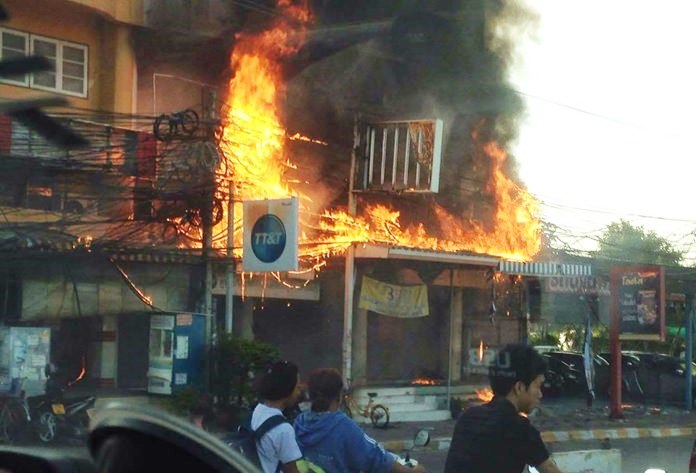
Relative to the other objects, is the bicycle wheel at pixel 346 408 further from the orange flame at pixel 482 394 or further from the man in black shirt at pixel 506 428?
the man in black shirt at pixel 506 428

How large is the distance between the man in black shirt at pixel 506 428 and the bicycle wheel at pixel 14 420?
377 inches

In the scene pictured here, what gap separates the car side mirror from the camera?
1290mm

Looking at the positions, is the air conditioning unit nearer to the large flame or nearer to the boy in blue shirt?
the large flame

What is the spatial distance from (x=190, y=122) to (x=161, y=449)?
13073 mm

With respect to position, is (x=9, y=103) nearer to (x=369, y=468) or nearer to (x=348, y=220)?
(x=369, y=468)

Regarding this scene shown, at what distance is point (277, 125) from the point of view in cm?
1739

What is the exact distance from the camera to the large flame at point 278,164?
51.2ft

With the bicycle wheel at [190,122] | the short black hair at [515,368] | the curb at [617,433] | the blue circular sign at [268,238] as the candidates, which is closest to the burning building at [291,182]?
the bicycle wheel at [190,122]

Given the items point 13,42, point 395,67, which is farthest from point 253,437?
point 395,67

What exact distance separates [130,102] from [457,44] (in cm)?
644

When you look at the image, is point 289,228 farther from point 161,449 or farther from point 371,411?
point 161,449

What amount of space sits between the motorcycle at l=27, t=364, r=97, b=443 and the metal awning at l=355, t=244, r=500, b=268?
5341mm

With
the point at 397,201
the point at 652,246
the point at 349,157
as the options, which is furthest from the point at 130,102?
the point at 652,246

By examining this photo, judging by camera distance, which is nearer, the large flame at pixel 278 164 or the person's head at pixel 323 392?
the person's head at pixel 323 392
